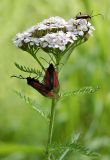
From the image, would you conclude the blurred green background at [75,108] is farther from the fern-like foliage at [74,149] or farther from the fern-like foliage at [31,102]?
the fern-like foliage at [74,149]

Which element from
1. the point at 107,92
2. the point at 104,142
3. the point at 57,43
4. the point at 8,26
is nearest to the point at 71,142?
the point at 57,43

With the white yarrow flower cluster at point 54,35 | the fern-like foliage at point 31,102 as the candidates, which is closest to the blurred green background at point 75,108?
the fern-like foliage at point 31,102

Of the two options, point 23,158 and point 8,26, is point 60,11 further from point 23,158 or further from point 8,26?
point 23,158

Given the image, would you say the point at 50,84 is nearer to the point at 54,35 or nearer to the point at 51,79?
the point at 51,79

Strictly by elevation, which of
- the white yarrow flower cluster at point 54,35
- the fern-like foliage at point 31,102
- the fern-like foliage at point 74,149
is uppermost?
the white yarrow flower cluster at point 54,35

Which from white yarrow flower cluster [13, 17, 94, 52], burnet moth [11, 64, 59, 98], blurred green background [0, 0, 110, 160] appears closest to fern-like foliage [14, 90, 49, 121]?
burnet moth [11, 64, 59, 98]

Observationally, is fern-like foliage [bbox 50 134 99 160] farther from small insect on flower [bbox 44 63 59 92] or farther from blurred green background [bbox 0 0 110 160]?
blurred green background [bbox 0 0 110 160]
